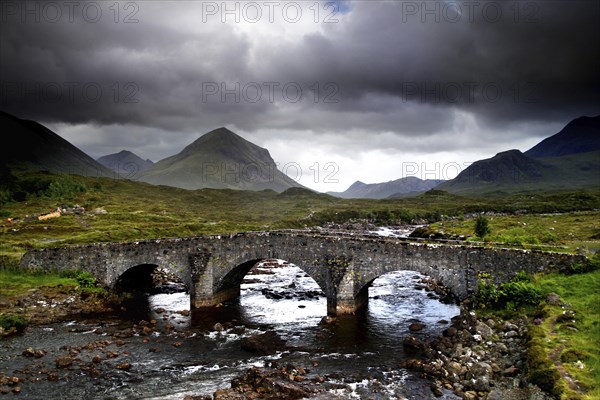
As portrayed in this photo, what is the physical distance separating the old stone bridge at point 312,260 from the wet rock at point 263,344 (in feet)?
21.1

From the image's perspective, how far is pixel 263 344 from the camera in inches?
1230

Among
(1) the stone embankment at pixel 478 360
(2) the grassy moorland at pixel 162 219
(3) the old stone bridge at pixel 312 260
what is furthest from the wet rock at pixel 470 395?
(2) the grassy moorland at pixel 162 219

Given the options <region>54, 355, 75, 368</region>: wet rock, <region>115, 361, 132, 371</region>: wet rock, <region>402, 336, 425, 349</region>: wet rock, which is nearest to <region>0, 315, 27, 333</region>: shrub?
<region>54, 355, 75, 368</region>: wet rock

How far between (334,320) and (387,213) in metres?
108

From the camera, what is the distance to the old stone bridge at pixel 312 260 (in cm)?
3006

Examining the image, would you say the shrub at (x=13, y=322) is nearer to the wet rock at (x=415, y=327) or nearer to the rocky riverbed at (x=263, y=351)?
the rocky riverbed at (x=263, y=351)

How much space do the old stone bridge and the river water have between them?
8.67 ft

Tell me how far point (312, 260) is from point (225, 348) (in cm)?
1091

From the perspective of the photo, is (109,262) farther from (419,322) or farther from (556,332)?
(556,332)

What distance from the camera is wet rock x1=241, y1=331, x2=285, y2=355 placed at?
30562 millimetres

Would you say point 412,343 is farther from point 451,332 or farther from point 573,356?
point 573,356

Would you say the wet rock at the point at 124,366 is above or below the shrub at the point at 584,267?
below

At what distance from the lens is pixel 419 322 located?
3488 centimetres

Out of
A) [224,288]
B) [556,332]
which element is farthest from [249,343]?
[556,332]
